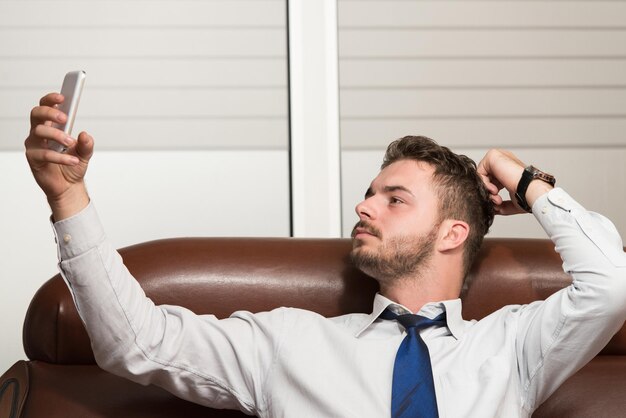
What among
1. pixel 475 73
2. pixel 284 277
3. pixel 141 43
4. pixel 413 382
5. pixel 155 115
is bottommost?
pixel 413 382

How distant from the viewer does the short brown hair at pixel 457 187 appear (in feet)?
6.31

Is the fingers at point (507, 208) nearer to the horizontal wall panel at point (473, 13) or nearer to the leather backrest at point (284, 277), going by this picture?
the leather backrest at point (284, 277)

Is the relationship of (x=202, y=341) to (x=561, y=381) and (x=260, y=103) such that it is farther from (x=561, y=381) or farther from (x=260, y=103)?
(x=260, y=103)

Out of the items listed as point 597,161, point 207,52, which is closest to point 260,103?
point 207,52

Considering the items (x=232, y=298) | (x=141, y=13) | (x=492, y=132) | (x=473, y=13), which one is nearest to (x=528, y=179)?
(x=232, y=298)

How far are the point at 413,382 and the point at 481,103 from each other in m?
1.48

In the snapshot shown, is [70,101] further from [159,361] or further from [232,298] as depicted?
[232,298]

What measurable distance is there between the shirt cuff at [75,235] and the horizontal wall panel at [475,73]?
151cm

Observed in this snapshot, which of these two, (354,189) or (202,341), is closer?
(202,341)

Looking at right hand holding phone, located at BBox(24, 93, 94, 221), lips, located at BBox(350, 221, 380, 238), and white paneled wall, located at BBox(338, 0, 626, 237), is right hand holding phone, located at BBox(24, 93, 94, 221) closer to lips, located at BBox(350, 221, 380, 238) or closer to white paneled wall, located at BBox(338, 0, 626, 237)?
lips, located at BBox(350, 221, 380, 238)

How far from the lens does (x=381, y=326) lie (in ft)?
5.93

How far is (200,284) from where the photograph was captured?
6.06 feet

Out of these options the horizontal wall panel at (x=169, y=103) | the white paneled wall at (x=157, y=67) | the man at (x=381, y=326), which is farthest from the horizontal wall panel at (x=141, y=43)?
the man at (x=381, y=326)

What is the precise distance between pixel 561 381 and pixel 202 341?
2.11 feet
